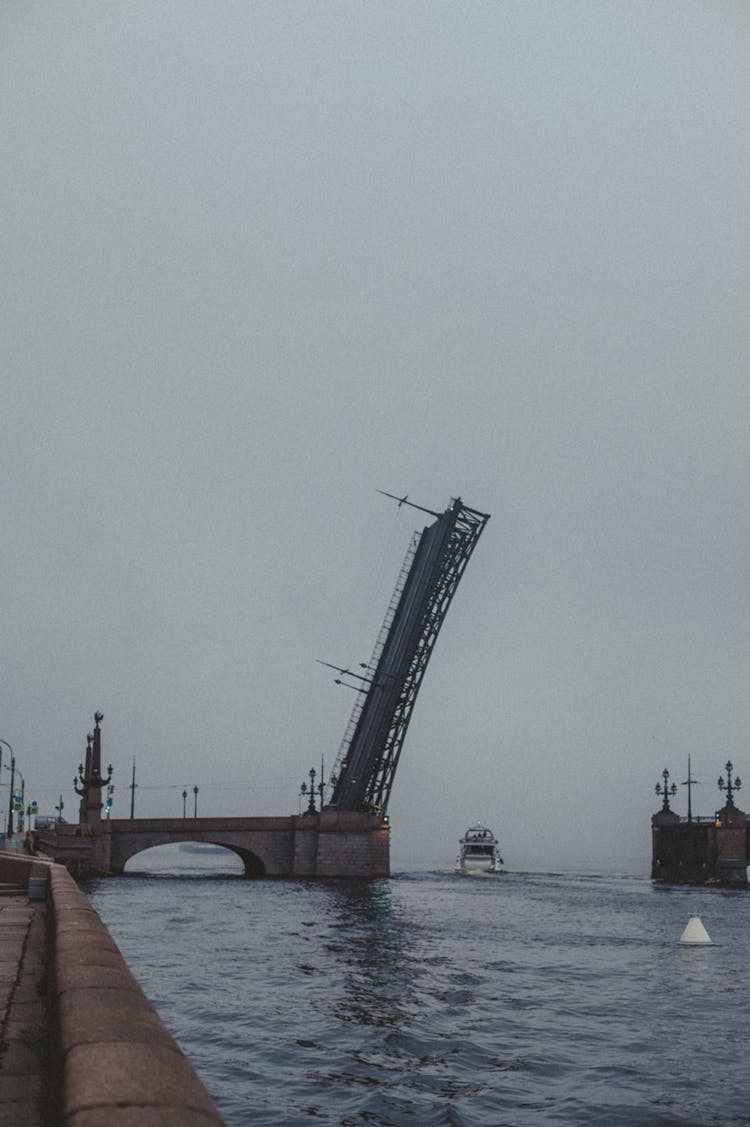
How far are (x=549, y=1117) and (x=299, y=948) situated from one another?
59.7ft

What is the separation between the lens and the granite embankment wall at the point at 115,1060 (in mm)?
3217

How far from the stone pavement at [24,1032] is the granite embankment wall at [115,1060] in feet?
0.64

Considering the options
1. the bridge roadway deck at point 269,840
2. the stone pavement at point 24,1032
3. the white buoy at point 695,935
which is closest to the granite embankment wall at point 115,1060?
the stone pavement at point 24,1032

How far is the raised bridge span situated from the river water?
47.8 ft

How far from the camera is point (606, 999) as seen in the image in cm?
2125

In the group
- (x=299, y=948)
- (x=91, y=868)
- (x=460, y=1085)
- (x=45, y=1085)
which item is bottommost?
(x=91, y=868)

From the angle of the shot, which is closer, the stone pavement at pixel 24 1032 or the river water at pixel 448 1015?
the stone pavement at pixel 24 1032

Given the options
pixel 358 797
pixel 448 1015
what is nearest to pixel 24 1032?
pixel 448 1015

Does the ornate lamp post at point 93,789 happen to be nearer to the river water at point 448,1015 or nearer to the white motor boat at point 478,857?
the river water at point 448,1015

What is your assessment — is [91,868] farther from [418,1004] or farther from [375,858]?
[418,1004]

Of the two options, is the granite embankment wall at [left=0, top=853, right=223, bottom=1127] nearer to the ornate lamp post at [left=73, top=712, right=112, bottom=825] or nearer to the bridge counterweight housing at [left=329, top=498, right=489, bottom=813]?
the bridge counterweight housing at [left=329, top=498, right=489, bottom=813]

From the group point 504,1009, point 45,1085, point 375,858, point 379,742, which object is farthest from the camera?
point 375,858

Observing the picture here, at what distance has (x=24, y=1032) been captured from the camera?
6137 millimetres

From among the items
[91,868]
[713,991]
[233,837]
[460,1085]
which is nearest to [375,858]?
[233,837]
